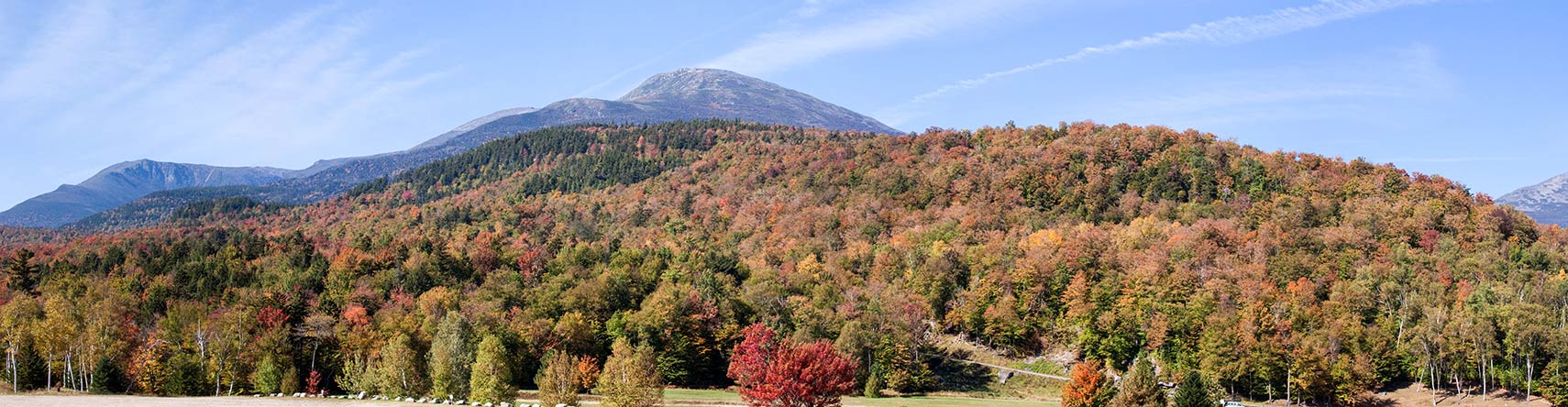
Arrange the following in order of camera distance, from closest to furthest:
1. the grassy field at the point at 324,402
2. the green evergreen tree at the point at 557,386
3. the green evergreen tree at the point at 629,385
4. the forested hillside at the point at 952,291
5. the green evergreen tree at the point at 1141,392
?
the green evergreen tree at the point at 629,385 < the green evergreen tree at the point at 1141,392 < the green evergreen tree at the point at 557,386 < the grassy field at the point at 324,402 < the forested hillside at the point at 952,291

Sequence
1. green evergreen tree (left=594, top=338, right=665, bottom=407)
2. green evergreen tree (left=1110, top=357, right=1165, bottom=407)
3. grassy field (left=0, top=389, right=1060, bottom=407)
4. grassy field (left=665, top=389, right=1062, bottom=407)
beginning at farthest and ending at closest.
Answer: grassy field (left=665, top=389, right=1062, bottom=407) < grassy field (left=0, top=389, right=1060, bottom=407) < green evergreen tree (left=1110, top=357, right=1165, bottom=407) < green evergreen tree (left=594, top=338, right=665, bottom=407)

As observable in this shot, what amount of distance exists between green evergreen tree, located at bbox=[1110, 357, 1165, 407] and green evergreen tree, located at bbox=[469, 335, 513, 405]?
38.8 metres

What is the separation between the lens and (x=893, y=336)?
98.5m

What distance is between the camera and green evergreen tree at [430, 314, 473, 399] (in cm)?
7219

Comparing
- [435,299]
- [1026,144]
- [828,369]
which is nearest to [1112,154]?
[1026,144]

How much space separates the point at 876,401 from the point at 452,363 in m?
32.2

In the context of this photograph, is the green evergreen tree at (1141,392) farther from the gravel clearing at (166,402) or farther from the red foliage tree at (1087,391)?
the gravel clearing at (166,402)

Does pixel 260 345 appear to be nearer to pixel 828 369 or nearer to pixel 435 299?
pixel 435 299

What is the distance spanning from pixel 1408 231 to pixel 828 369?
88717 millimetres

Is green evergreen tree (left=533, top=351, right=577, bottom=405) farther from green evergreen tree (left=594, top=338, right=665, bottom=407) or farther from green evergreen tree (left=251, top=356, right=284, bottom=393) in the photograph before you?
green evergreen tree (left=251, top=356, right=284, bottom=393)

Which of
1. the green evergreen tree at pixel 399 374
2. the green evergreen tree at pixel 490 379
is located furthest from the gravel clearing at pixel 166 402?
the green evergreen tree at pixel 490 379

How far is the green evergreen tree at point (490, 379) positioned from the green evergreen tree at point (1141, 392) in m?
38.8

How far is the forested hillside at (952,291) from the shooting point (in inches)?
3497

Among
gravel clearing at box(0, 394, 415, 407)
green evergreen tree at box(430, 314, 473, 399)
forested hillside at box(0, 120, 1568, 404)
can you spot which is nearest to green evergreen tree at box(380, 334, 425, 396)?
forested hillside at box(0, 120, 1568, 404)
